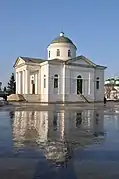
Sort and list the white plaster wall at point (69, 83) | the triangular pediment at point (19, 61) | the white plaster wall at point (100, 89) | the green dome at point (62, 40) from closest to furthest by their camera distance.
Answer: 1. the white plaster wall at point (69, 83)
2. the triangular pediment at point (19, 61)
3. the white plaster wall at point (100, 89)
4. the green dome at point (62, 40)

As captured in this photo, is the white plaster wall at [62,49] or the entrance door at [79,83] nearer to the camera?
the entrance door at [79,83]

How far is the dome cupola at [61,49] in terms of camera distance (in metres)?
70.1

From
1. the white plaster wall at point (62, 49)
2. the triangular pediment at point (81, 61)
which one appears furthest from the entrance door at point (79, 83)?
the white plaster wall at point (62, 49)

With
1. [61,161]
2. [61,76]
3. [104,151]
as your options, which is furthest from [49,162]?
[61,76]

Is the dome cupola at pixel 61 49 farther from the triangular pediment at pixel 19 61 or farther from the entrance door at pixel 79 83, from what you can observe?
the triangular pediment at pixel 19 61

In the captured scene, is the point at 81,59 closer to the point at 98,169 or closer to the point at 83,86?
the point at 83,86

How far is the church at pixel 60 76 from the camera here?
6284cm

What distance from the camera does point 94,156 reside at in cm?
740

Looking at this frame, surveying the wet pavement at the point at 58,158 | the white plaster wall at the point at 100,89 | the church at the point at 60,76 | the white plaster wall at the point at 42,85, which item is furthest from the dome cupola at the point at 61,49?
the wet pavement at the point at 58,158

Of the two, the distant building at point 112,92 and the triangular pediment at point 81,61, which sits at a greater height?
the triangular pediment at point 81,61

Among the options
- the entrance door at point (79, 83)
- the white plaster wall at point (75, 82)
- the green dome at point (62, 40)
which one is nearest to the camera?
the white plaster wall at point (75, 82)

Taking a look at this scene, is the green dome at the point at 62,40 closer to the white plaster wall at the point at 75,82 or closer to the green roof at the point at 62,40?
the green roof at the point at 62,40

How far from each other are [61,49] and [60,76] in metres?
9.46

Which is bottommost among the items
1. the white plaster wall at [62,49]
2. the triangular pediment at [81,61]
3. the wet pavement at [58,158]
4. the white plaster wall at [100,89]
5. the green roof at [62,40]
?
the wet pavement at [58,158]
